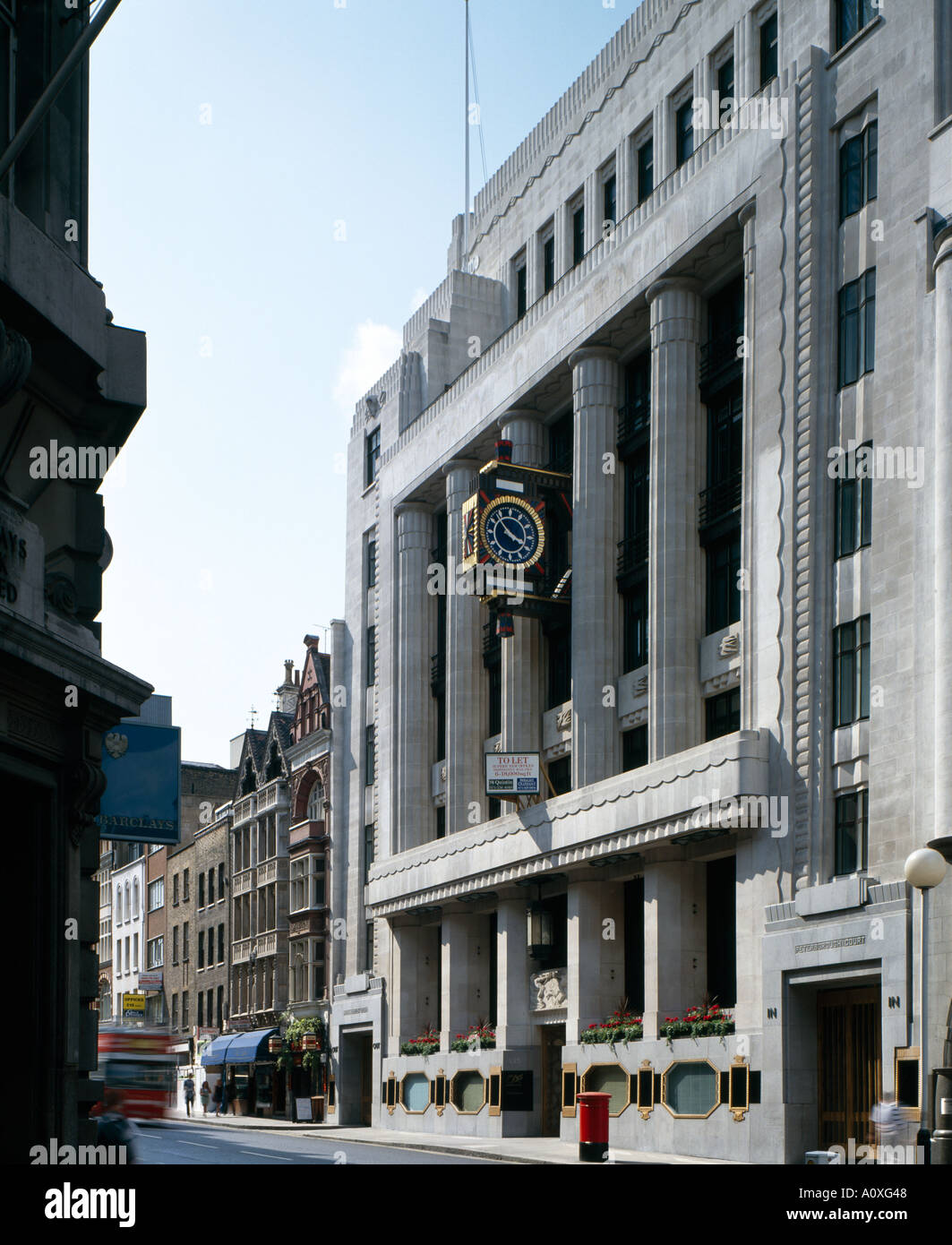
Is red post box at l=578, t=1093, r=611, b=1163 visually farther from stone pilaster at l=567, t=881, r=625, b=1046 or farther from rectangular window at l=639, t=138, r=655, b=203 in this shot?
rectangular window at l=639, t=138, r=655, b=203

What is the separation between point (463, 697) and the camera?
173ft

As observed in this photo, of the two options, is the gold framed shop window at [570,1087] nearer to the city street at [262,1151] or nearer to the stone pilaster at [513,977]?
the city street at [262,1151]

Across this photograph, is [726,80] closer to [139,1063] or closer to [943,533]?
[943,533]

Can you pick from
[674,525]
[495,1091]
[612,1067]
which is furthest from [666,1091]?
[674,525]

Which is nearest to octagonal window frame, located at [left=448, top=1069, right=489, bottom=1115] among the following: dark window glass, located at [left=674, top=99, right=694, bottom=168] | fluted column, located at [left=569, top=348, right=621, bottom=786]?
fluted column, located at [left=569, top=348, right=621, bottom=786]

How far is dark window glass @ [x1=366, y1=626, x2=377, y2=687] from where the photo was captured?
211ft

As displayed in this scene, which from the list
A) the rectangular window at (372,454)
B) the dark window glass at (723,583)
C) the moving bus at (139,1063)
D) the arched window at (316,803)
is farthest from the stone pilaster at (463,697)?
the arched window at (316,803)

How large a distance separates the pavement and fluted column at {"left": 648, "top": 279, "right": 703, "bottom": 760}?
31.6ft

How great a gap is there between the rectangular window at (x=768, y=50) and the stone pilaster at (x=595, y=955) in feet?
69.1

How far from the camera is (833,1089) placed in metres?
33.5

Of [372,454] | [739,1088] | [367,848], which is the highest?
[372,454]

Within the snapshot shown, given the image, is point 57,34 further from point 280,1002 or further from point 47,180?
point 280,1002

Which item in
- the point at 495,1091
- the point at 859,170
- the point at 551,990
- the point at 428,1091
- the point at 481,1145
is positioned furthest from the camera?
the point at 428,1091

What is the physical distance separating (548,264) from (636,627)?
15136 millimetres
